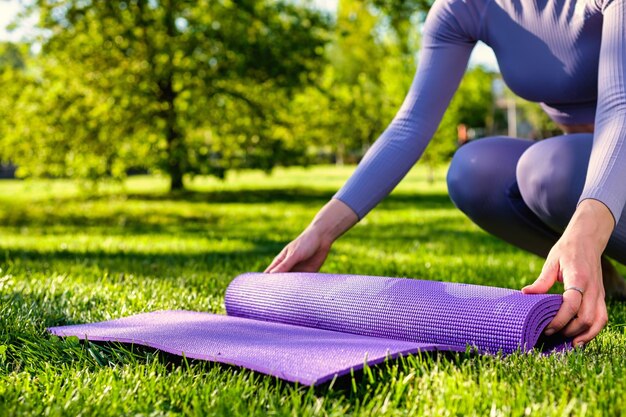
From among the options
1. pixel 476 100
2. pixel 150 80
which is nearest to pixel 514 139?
pixel 150 80

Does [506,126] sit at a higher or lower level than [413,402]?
lower

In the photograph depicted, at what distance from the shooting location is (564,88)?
2.69 m

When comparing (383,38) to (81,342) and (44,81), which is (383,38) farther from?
(81,342)

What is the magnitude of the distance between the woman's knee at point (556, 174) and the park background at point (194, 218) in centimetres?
41

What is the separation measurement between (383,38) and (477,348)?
31.9 metres

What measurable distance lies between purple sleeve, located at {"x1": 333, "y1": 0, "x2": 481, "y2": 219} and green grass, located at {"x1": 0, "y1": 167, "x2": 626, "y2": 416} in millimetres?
778

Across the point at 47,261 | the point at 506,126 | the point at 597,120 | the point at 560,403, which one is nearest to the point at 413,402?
the point at 560,403

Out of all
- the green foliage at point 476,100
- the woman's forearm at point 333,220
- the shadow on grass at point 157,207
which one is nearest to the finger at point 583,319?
the woman's forearm at point 333,220

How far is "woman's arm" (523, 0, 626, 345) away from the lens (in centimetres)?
183

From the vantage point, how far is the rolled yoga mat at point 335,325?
6.06ft

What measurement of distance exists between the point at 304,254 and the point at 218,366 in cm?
76

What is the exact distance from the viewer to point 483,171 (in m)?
2.93

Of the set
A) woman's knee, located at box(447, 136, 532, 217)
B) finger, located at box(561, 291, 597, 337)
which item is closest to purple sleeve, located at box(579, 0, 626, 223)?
finger, located at box(561, 291, 597, 337)

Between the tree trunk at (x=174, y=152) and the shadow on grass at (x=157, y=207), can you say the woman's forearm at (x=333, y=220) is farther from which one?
the tree trunk at (x=174, y=152)
